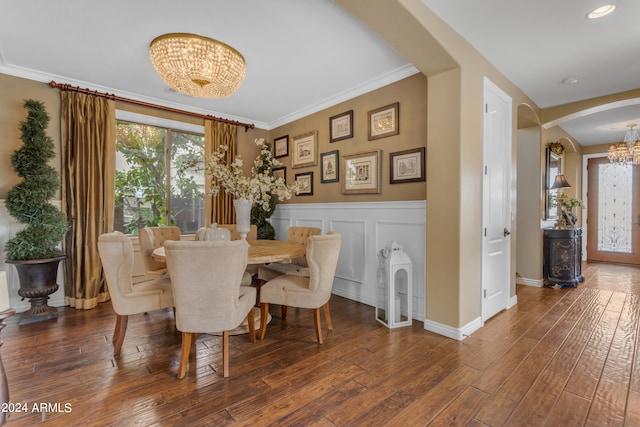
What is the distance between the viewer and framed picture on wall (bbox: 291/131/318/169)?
4.38 meters

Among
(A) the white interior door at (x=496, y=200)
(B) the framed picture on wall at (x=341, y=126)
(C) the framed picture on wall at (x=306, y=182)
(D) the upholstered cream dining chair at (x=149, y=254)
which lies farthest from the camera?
(C) the framed picture on wall at (x=306, y=182)

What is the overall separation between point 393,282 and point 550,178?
3909mm

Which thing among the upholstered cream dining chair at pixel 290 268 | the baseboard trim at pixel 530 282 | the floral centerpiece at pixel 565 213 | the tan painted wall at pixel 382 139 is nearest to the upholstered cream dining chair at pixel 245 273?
the upholstered cream dining chair at pixel 290 268

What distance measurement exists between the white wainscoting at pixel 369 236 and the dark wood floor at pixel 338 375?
0.58 m

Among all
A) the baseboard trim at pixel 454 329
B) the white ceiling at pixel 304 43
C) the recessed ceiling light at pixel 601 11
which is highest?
the white ceiling at pixel 304 43

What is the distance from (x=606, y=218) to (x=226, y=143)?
8.35 metres

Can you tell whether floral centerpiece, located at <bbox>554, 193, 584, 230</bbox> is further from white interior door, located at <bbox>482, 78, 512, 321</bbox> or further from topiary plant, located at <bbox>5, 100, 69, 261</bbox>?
topiary plant, located at <bbox>5, 100, 69, 261</bbox>

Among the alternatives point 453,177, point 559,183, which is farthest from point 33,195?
point 559,183

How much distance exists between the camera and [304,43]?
8.82 ft

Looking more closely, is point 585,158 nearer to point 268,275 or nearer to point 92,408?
point 268,275

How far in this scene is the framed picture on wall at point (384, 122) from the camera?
335cm

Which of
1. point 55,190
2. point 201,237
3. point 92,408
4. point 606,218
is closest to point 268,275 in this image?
point 201,237

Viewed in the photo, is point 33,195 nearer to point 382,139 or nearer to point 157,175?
point 157,175

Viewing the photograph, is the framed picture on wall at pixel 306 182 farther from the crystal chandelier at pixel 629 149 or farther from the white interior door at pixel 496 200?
the crystal chandelier at pixel 629 149
